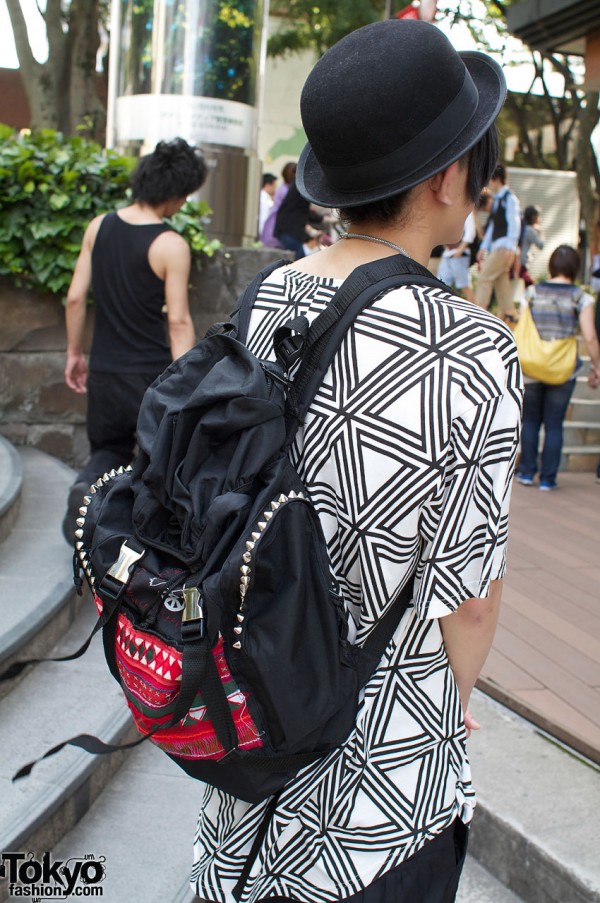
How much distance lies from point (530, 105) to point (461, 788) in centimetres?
3185

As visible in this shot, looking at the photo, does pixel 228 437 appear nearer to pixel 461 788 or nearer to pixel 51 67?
pixel 461 788

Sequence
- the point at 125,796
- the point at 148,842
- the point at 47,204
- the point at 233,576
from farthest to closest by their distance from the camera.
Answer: the point at 47,204 < the point at 125,796 < the point at 148,842 < the point at 233,576

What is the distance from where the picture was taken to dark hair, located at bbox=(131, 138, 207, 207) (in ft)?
14.2

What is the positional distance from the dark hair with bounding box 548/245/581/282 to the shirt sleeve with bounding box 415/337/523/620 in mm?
7071

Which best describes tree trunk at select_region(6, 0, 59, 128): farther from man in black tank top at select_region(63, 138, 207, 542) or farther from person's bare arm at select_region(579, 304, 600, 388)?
man in black tank top at select_region(63, 138, 207, 542)

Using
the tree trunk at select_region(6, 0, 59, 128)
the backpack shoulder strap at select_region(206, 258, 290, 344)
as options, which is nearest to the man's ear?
the backpack shoulder strap at select_region(206, 258, 290, 344)

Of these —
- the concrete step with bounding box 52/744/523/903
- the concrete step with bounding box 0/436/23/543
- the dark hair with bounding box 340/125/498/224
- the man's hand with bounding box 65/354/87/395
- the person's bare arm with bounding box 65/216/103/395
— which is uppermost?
the dark hair with bounding box 340/125/498/224

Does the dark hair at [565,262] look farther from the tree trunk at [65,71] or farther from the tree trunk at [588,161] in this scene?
the tree trunk at [588,161]

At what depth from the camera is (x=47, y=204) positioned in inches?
237

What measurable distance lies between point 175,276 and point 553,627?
8.18ft

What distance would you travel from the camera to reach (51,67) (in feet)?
42.8

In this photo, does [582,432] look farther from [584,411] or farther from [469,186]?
[469,186]

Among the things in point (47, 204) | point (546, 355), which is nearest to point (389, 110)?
point (47, 204)

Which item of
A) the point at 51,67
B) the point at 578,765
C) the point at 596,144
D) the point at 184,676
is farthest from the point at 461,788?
the point at 596,144
